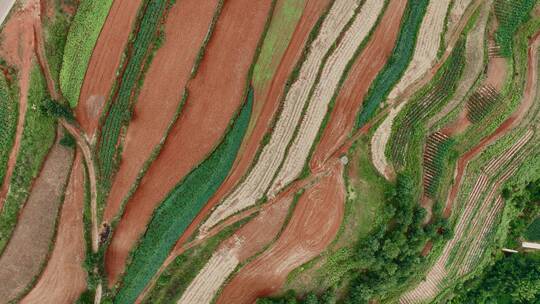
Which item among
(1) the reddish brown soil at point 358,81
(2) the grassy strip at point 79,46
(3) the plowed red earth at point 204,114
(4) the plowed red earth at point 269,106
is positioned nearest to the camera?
(2) the grassy strip at point 79,46

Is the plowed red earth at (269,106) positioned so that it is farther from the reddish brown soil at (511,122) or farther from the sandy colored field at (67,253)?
the reddish brown soil at (511,122)

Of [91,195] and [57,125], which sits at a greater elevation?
[57,125]

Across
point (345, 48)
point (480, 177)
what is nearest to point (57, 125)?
point (345, 48)

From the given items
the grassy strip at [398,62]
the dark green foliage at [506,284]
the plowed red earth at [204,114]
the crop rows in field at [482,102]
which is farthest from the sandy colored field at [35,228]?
the dark green foliage at [506,284]

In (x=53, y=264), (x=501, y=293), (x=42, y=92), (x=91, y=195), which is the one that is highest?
(x=42, y=92)

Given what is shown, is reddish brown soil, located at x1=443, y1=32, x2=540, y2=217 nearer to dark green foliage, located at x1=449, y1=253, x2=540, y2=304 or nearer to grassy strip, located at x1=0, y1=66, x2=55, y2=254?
dark green foliage, located at x1=449, y1=253, x2=540, y2=304

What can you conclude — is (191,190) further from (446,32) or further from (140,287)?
(446,32)

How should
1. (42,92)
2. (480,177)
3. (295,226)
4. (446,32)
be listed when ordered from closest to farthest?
(42,92)
(295,226)
(446,32)
(480,177)
